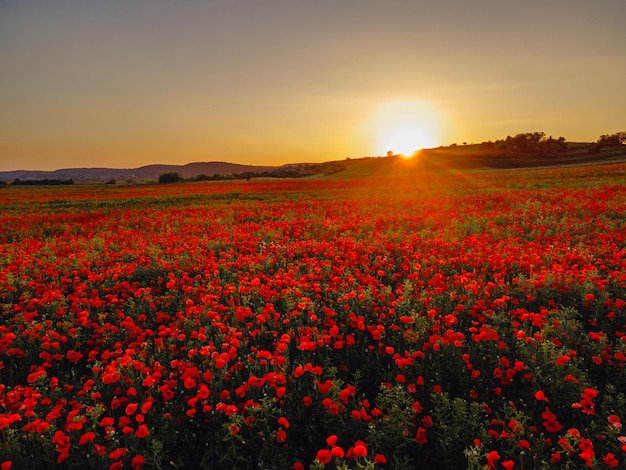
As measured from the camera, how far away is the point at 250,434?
11.1 ft

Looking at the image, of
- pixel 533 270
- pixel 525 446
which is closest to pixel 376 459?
pixel 525 446

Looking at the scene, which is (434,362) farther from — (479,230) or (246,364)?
(479,230)

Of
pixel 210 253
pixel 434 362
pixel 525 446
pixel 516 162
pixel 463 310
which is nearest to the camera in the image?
pixel 525 446

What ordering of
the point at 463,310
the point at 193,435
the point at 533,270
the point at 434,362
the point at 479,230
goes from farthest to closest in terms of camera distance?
the point at 479,230 → the point at 533,270 → the point at 463,310 → the point at 434,362 → the point at 193,435

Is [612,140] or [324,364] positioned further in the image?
[612,140]

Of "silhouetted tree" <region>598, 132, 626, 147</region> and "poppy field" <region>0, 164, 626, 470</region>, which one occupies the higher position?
"silhouetted tree" <region>598, 132, 626, 147</region>

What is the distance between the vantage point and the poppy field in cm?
314

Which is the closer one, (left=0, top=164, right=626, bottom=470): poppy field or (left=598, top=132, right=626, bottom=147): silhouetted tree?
(left=0, top=164, right=626, bottom=470): poppy field

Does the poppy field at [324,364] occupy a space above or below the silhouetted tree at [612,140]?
below

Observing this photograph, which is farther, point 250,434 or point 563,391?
point 563,391

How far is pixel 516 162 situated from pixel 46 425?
90200mm

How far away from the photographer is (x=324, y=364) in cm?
441

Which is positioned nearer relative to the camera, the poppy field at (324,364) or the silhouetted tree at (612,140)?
the poppy field at (324,364)

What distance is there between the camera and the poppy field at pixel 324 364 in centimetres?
314
